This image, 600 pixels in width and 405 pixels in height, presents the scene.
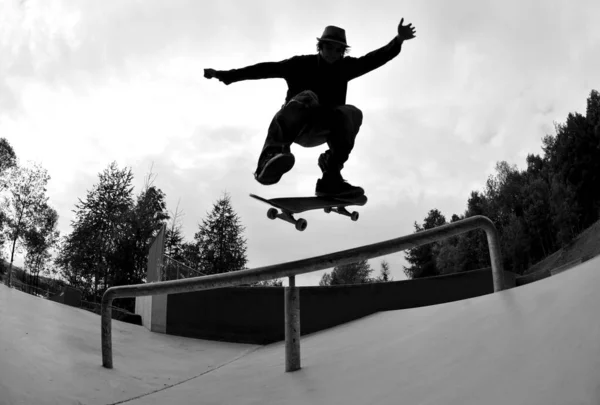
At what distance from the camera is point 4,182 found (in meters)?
34.1

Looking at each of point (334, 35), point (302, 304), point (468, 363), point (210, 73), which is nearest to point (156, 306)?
point (302, 304)

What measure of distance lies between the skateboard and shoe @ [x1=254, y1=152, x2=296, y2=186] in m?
0.34

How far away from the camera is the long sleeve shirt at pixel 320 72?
171 inches

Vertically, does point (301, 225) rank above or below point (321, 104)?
below

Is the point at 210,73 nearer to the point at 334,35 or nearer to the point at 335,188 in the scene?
the point at 334,35

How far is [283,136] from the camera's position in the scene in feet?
13.3

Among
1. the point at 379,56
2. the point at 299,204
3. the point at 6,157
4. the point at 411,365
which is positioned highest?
the point at 6,157

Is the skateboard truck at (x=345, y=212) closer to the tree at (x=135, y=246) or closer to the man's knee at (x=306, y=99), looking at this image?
the man's knee at (x=306, y=99)

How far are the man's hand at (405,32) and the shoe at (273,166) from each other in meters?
1.75

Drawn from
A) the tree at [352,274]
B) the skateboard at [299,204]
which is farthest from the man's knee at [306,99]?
the tree at [352,274]

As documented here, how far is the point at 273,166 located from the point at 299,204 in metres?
0.67

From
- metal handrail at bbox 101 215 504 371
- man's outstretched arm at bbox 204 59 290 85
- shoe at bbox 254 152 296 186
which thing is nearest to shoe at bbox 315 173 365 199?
shoe at bbox 254 152 296 186

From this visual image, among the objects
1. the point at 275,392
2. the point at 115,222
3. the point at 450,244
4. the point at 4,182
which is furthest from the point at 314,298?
the point at 450,244

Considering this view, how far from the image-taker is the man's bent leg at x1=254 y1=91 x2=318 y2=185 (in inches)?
157
